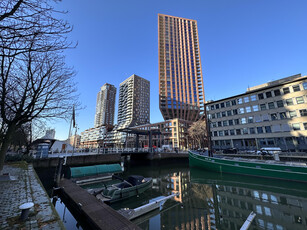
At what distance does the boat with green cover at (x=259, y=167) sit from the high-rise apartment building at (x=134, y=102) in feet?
280

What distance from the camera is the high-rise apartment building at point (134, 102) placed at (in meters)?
112

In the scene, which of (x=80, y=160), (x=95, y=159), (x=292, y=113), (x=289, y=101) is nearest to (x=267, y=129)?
(x=292, y=113)

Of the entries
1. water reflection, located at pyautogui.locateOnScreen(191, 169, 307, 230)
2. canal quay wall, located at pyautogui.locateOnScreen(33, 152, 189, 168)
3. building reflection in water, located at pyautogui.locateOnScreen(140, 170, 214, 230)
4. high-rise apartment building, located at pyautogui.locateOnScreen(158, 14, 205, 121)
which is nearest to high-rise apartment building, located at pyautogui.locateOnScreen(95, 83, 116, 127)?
high-rise apartment building, located at pyautogui.locateOnScreen(158, 14, 205, 121)

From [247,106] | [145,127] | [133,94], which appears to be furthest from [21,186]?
[133,94]

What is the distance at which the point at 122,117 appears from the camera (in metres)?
118

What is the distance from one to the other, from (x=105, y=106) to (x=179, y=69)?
317 ft

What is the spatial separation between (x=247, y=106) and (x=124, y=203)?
38657mm

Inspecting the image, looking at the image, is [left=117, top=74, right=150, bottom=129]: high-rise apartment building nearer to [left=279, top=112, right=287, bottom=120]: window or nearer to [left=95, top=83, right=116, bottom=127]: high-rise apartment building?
[left=95, top=83, right=116, bottom=127]: high-rise apartment building

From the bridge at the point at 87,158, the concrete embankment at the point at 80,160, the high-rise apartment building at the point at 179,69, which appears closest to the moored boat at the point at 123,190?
the bridge at the point at 87,158

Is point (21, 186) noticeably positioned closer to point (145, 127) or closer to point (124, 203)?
point (124, 203)

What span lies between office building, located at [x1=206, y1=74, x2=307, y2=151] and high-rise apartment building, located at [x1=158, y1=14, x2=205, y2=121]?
39466 mm

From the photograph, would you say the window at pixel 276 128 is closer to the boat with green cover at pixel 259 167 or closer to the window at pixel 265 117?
the window at pixel 265 117

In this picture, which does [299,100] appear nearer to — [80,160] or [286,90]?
[286,90]

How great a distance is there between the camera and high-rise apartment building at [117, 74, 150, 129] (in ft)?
366
